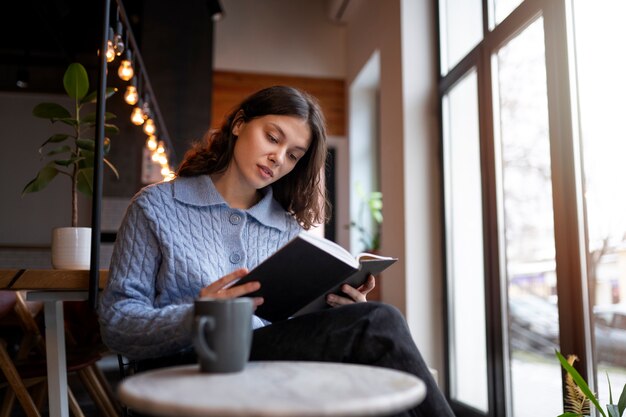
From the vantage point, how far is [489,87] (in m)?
3.08

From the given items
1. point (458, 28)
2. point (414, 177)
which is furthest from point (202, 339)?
point (458, 28)

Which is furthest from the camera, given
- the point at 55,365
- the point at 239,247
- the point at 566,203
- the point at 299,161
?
the point at 566,203

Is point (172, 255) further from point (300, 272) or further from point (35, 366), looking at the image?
point (35, 366)

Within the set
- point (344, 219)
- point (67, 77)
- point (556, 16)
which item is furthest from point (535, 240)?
point (344, 219)

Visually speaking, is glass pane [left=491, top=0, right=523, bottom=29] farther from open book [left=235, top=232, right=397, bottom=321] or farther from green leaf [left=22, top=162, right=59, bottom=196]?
green leaf [left=22, top=162, right=59, bottom=196]

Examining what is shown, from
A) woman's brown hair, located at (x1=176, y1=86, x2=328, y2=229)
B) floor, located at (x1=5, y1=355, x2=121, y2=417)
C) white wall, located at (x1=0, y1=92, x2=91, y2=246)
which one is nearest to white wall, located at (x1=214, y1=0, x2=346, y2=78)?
white wall, located at (x1=0, y1=92, x2=91, y2=246)

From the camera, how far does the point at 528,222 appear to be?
273cm

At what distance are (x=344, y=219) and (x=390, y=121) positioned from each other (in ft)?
5.89

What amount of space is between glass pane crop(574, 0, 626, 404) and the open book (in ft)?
3.80

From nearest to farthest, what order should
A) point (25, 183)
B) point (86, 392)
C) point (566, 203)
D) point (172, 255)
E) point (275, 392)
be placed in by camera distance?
1. point (275, 392)
2. point (172, 255)
3. point (566, 203)
4. point (86, 392)
5. point (25, 183)

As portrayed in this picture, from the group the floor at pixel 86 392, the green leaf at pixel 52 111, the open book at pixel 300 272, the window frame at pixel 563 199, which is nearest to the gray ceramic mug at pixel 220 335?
the open book at pixel 300 272

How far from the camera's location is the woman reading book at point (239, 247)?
1.09 metres

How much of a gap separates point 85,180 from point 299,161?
2.73 ft

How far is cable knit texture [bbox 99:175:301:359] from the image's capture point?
1.16 metres
